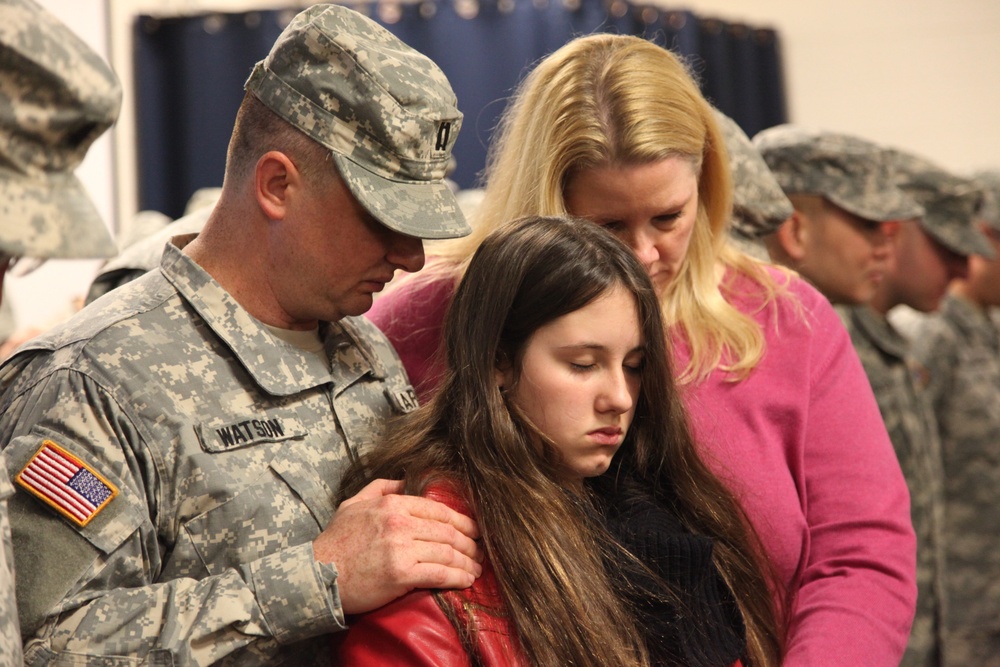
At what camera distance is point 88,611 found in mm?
1279

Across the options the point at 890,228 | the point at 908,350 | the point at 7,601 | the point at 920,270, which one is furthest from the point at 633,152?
the point at 920,270

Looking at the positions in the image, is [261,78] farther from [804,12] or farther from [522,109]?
[804,12]

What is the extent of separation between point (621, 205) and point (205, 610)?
2.68ft

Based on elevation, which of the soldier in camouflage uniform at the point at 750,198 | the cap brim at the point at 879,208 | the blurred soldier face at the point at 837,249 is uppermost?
the soldier in camouflage uniform at the point at 750,198

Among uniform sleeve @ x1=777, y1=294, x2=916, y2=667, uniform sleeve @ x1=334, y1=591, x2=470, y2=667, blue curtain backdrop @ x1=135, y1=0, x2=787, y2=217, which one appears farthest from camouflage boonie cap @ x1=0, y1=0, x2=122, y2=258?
blue curtain backdrop @ x1=135, y1=0, x2=787, y2=217

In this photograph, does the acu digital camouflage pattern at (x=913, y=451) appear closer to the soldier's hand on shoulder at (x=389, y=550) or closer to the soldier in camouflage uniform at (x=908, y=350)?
the soldier in camouflage uniform at (x=908, y=350)

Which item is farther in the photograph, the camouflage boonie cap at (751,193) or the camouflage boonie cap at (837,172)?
the camouflage boonie cap at (837,172)

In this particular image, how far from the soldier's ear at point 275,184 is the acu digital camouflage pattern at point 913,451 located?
2.03 metres

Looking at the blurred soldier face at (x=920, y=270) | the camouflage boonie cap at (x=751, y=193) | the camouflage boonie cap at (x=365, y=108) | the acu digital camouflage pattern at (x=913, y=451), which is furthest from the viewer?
the blurred soldier face at (x=920, y=270)

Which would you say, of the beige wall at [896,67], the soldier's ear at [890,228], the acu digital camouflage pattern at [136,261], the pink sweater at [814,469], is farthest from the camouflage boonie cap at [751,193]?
the beige wall at [896,67]

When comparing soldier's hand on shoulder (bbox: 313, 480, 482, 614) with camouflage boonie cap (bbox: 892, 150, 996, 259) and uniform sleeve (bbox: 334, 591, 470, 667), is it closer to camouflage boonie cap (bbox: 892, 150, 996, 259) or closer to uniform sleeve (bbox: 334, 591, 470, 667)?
uniform sleeve (bbox: 334, 591, 470, 667)

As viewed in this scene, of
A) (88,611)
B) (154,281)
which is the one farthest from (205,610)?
(154,281)

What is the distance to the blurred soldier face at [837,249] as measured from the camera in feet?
9.73

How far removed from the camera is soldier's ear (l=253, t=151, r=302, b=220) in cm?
149
